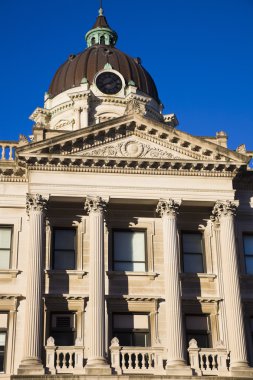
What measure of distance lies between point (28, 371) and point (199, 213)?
1051cm

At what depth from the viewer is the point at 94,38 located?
2249 inches

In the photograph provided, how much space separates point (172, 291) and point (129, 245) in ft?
11.0

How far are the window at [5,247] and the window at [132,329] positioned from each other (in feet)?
16.8

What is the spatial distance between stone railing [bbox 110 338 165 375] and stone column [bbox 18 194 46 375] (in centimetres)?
287

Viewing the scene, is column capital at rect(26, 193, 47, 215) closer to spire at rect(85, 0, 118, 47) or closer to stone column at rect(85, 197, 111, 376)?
stone column at rect(85, 197, 111, 376)

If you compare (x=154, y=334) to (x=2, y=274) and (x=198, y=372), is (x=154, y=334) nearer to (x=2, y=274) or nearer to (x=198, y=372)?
(x=198, y=372)

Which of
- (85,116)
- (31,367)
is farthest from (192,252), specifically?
(85,116)

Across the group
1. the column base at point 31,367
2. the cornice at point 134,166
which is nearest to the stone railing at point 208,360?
the column base at point 31,367

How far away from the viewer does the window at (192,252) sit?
31281mm

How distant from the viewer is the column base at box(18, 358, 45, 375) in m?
26.4

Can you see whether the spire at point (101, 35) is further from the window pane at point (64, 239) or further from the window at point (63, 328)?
the window at point (63, 328)

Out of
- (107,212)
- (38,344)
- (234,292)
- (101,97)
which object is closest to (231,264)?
(234,292)

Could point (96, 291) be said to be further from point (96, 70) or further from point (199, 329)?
point (96, 70)

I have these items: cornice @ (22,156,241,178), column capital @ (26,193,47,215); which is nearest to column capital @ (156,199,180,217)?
cornice @ (22,156,241,178)
